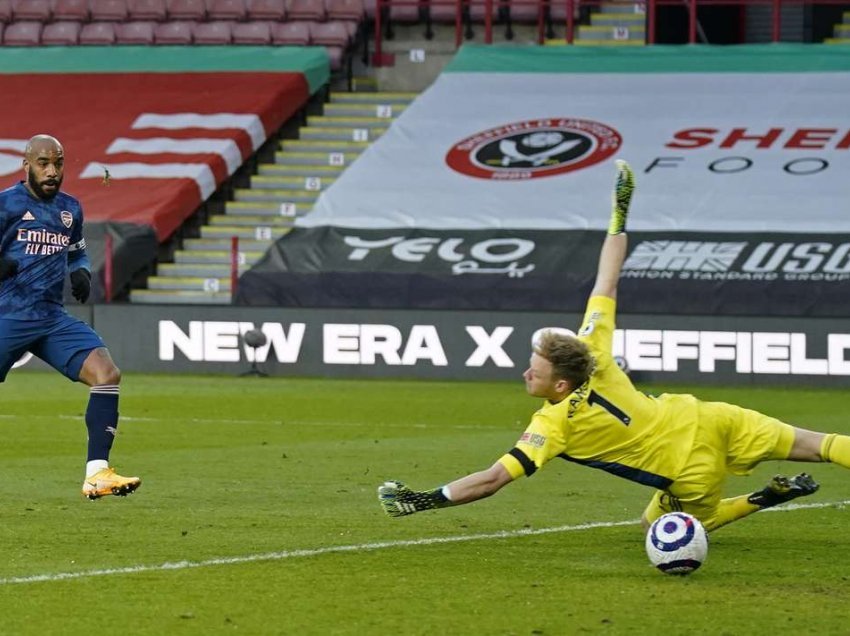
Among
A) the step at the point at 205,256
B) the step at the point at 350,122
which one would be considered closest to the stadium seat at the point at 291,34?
the step at the point at 350,122

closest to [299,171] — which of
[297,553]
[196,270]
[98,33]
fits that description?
[196,270]

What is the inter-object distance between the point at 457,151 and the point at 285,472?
14.9 m

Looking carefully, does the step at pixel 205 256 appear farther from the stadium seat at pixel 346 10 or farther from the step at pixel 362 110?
the stadium seat at pixel 346 10

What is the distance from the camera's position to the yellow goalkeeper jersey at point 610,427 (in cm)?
809

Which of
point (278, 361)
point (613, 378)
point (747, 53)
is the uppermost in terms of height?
point (613, 378)

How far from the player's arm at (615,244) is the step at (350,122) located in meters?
20.4

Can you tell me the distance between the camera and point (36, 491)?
11.0 metres

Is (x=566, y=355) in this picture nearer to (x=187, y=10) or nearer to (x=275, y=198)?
(x=275, y=198)

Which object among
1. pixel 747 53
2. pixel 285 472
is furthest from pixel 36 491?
pixel 747 53

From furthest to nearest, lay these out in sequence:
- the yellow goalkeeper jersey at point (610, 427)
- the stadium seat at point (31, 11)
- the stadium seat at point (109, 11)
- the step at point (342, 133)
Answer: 1. the stadium seat at point (31, 11)
2. the stadium seat at point (109, 11)
3. the step at point (342, 133)
4. the yellow goalkeeper jersey at point (610, 427)

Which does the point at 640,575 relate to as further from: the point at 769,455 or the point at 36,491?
the point at 36,491

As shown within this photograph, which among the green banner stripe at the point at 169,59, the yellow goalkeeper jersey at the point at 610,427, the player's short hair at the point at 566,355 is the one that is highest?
the player's short hair at the point at 566,355

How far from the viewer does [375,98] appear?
30141mm

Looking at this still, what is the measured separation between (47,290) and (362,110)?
20054 millimetres
